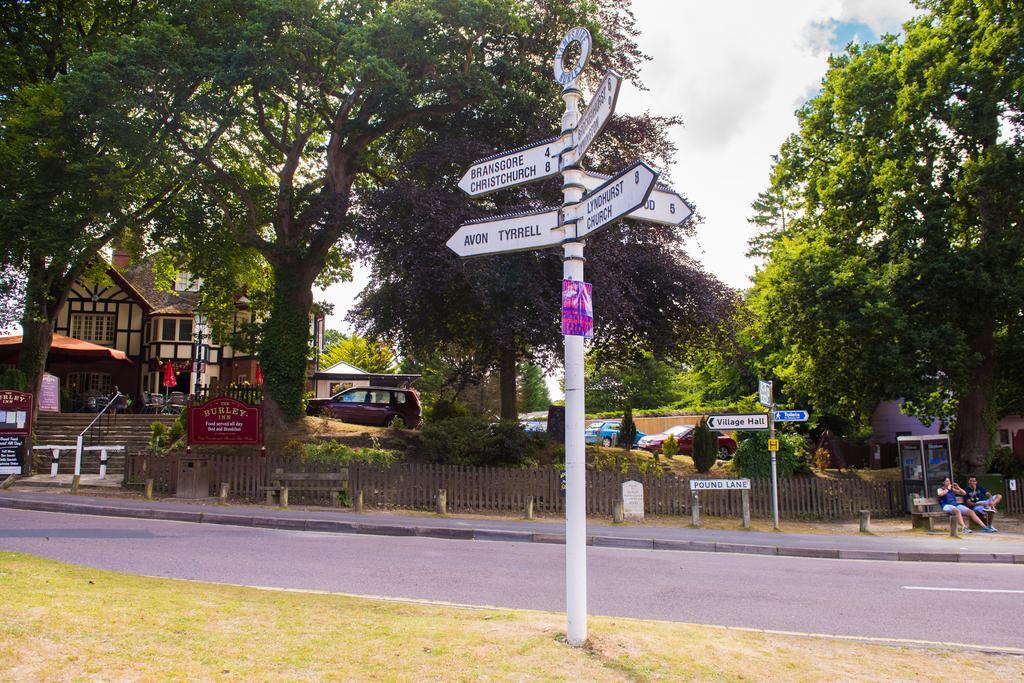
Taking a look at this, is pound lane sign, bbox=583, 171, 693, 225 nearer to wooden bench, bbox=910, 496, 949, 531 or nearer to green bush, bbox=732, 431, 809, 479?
wooden bench, bbox=910, 496, 949, 531

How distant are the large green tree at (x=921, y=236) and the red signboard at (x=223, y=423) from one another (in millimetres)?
15956

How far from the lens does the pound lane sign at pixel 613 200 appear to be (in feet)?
17.0

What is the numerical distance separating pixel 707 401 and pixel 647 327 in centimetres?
2854

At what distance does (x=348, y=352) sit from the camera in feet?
210

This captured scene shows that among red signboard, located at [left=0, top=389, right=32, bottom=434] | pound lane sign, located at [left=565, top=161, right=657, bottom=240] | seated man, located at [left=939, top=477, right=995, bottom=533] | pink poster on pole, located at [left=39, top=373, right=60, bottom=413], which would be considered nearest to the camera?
pound lane sign, located at [left=565, top=161, right=657, bottom=240]

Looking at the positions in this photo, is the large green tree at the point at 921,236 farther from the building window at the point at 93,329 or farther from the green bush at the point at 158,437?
the building window at the point at 93,329

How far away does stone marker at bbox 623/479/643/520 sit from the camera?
17.1m

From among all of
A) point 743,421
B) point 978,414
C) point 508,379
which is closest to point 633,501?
point 743,421

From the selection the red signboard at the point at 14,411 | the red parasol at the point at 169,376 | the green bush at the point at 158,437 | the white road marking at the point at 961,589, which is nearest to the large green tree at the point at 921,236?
the white road marking at the point at 961,589

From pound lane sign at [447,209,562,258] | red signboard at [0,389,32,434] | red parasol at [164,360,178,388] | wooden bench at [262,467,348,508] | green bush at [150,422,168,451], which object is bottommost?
wooden bench at [262,467,348,508]

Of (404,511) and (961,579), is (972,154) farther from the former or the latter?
(404,511)

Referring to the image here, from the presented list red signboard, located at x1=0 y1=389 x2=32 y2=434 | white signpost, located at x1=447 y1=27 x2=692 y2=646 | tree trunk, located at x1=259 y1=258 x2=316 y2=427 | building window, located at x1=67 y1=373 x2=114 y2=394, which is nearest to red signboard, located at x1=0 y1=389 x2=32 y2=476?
red signboard, located at x1=0 y1=389 x2=32 y2=434

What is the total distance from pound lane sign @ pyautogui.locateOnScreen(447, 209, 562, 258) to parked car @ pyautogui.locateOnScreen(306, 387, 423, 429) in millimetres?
21879

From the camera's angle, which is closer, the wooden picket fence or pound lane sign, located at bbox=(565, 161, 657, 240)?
pound lane sign, located at bbox=(565, 161, 657, 240)
